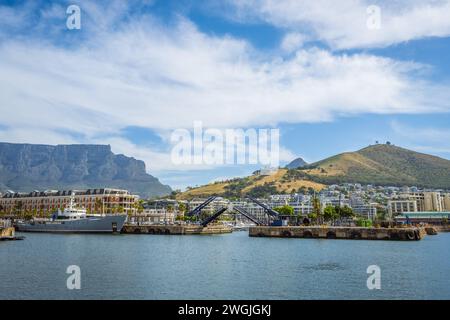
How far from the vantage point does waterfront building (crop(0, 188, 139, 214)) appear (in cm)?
13825

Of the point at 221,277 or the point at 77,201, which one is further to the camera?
the point at 77,201

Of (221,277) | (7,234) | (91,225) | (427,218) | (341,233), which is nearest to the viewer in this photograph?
(221,277)

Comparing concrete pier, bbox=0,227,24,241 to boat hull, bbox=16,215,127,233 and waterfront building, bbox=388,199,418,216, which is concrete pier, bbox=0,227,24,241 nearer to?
boat hull, bbox=16,215,127,233

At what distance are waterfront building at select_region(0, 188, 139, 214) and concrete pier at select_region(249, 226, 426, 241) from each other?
65430 millimetres

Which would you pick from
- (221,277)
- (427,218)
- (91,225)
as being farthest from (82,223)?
(427,218)

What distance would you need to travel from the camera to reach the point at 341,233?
260ft

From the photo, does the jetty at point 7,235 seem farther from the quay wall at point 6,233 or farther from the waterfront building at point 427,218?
the waterfront building at point 427,218

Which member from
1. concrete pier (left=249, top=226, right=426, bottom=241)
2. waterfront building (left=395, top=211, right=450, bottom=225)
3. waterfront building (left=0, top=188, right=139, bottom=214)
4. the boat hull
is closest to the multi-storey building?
waterfront building (left=395, top=211, right=450, bottom=225)

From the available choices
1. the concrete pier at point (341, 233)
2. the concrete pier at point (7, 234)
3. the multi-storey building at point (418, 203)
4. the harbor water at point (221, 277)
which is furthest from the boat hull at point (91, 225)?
the multi-storey building at point (418, 203)

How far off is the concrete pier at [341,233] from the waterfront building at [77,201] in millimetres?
65430

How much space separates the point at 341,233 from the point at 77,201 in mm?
99703

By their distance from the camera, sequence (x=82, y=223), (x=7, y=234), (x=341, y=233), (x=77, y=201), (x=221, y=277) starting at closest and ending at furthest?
1. (x=221, y=277)
2. (x=7, y=234)
3. (x=341, y=233)
4. (x=82, y=223)
5. (x=77, y=201)

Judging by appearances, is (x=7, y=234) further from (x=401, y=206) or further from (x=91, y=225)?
(x=401, y=206)
